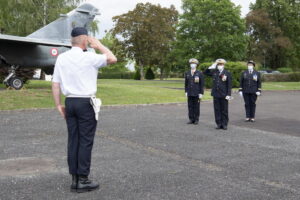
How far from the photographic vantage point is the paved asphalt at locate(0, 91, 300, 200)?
427 cm

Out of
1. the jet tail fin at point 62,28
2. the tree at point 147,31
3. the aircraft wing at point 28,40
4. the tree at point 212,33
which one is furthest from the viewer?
the tree at point 147,31

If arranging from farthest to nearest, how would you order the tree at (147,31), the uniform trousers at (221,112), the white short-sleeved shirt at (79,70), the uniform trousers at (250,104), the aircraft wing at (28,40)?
the tree at (147,31)
the aircraft wing at (28,40)
the uniform trousers at (250,104)
the uniform trousers at (221,112)
the white short-sleeved shirt at (79,70)

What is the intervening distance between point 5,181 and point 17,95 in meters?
11.7

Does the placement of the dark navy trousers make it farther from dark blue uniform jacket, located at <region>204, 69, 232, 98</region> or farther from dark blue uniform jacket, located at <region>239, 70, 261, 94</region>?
dark blue uniform jacket, located at <region>239, 70, 261, 94</region>

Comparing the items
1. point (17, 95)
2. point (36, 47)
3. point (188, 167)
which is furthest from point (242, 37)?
point (188, 167)

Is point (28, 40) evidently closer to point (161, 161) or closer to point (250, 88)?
point (250, 88)

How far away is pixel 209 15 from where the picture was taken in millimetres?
42438

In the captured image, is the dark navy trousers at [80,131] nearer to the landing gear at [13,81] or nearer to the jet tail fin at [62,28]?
the landing gear at [13,81]

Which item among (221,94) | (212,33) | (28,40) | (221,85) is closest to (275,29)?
(212,33)

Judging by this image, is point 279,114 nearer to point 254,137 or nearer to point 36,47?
point 254,137

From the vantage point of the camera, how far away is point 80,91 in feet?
13.6

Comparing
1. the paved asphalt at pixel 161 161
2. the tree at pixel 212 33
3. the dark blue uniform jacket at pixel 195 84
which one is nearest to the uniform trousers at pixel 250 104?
Result: the paved asphalt at pixel 161 161

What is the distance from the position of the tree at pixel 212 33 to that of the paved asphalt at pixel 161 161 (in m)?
31.7

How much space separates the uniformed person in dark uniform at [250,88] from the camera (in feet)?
36.6
